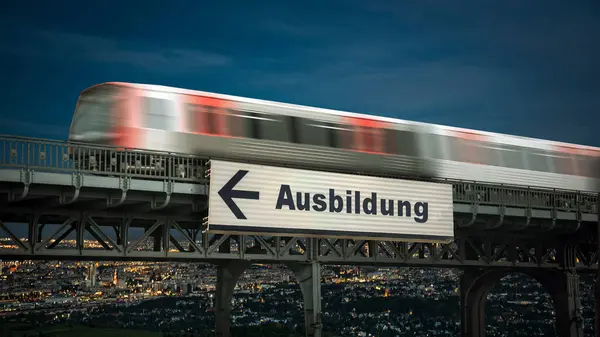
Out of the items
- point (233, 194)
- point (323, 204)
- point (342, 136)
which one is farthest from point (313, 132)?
point (233, 194)

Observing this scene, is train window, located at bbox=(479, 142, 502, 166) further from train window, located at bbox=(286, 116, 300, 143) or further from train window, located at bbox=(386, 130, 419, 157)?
train window, located at bbox=(286, 116, 300, 143)

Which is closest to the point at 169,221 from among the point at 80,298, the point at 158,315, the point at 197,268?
the point at 158,315

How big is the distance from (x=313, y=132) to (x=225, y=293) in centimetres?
1104

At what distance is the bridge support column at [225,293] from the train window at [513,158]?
1594 cm

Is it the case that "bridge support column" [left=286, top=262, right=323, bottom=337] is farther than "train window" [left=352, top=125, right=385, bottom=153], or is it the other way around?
"train window" [left=352, top=125, right=385, bottom=153]

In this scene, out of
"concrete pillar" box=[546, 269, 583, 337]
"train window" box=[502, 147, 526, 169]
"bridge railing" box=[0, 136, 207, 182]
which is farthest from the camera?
"train window" box=[502, 147, 526, 169]

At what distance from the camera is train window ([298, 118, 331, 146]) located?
35.7 metres

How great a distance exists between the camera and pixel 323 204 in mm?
32094

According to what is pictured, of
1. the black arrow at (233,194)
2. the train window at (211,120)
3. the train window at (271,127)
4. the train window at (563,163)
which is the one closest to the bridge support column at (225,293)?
the train window at (271,127)

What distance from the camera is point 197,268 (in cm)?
12175

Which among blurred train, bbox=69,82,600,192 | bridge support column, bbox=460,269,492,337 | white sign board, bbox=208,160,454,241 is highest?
blurred train, bbox=69,82,600,192

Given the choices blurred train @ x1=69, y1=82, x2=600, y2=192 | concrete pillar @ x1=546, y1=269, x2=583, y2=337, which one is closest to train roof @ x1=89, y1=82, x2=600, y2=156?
blurred train @ x1=69, y1=82, x2=600, y2=192

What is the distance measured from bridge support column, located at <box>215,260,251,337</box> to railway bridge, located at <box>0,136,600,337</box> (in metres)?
0.06

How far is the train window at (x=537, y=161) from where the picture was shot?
151 feet
